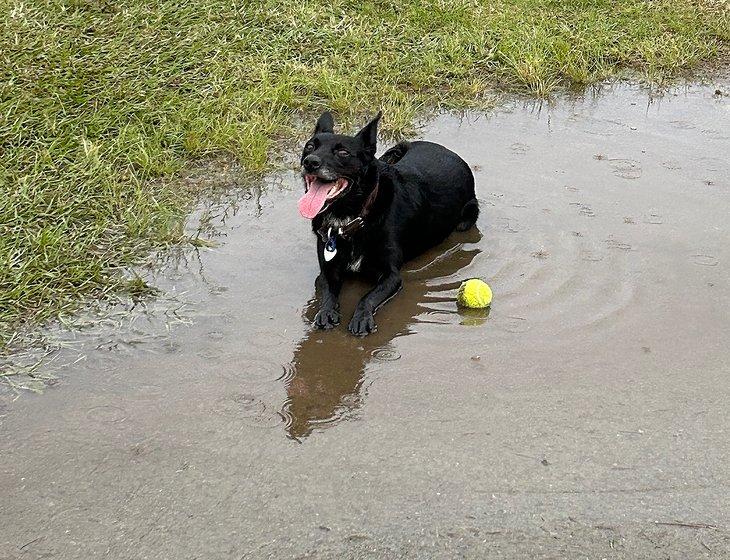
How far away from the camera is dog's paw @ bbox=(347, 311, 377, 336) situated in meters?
4.52

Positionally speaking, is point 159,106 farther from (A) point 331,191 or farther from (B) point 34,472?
(B) point 34,472

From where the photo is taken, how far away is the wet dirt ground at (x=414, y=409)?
10.5 ft

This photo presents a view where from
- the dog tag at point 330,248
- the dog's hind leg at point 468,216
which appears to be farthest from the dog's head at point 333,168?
the dog's hind leg at point 468,216

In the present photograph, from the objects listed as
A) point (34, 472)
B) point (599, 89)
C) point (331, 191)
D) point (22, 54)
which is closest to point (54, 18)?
point (22, 54)

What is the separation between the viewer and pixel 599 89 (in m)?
7.82

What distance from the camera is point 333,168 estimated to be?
4.76 meters

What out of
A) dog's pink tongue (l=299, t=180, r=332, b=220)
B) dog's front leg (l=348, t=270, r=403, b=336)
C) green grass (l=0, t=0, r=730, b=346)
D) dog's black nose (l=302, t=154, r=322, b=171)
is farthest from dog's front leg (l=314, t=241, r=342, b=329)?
green grass (l=0, t=0, r=730, b=346)

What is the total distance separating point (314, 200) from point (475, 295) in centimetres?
96

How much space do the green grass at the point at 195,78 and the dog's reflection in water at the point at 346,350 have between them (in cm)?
119

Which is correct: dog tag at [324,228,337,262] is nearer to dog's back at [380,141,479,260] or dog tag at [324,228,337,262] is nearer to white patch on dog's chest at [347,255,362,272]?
white patch on dog's chest at [347,255,362,272]

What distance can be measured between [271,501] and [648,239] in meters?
3.06

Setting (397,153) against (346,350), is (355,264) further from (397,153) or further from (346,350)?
(397,153)

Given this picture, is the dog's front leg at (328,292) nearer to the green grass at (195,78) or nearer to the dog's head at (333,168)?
the dog's head at (333,168)

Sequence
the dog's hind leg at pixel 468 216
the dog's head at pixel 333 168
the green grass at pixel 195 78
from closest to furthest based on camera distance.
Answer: the dog's head at pixel 333 168 → the green grass at pixel 195 78 → the dog's hind leg at pixel 468 216
